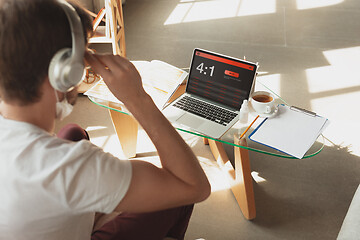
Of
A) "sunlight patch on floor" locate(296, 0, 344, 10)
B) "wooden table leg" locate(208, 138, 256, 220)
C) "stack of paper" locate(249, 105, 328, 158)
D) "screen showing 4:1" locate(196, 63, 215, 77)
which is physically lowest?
"wooden table leg" locate(208, 138, 256, 220)

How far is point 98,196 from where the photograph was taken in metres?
1.04

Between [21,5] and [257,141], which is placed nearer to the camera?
[21,5]

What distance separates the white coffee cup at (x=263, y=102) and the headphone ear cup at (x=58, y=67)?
1.11m

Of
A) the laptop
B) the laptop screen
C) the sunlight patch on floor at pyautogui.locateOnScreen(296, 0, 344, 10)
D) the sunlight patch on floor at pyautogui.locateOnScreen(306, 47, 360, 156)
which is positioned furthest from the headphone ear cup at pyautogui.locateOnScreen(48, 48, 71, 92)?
the sunlight patch on floor at pyautogui.locateOnScreen(296, 0, 344, 10)

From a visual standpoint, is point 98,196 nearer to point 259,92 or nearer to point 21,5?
point 21,5

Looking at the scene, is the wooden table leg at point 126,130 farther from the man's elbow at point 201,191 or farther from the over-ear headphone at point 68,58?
the over-ear headphone at point 68,58

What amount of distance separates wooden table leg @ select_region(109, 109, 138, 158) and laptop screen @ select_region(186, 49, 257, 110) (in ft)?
1.55

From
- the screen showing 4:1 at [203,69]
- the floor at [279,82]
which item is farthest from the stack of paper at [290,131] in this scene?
the floor at [279,82]

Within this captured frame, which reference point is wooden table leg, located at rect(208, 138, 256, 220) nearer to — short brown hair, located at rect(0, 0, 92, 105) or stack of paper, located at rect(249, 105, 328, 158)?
stack of paper, located at rect(249, 105, 328, 158)

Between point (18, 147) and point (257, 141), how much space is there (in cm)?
109

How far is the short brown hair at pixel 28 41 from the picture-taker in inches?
36.4

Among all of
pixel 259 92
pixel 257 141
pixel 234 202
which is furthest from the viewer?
pixel 234 202

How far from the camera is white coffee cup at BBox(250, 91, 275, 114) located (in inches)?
75.7

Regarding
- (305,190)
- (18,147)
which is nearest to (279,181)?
(305,190)
